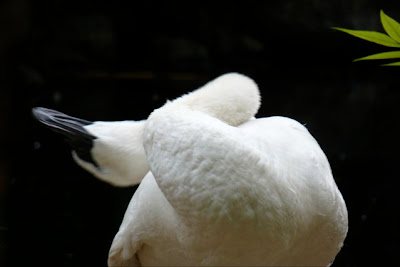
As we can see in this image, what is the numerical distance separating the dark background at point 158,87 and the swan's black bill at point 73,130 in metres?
0.22

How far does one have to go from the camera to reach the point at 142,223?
126 cm

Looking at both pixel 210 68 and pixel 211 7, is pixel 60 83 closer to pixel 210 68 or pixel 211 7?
pixel 210 68

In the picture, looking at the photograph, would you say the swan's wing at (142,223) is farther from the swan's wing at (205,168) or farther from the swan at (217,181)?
the swan's wing at (205,168)

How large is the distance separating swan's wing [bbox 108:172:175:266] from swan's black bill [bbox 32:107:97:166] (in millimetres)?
126

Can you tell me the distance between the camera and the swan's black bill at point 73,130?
4.36ft

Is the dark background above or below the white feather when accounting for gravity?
below

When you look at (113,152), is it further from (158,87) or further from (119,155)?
(158,87)

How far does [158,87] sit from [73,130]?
5.23 m

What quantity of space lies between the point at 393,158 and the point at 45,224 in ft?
6.92

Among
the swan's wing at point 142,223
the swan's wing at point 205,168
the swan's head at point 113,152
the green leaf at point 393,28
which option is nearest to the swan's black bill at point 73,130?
the swan's head at point 113,152

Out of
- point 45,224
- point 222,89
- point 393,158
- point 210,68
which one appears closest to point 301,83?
point 210,68

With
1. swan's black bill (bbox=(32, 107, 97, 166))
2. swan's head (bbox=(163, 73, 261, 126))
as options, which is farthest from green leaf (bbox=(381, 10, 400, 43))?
swan's black bill (bbox=(32, 107, 97, 166))

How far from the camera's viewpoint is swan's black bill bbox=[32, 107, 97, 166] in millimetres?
1330

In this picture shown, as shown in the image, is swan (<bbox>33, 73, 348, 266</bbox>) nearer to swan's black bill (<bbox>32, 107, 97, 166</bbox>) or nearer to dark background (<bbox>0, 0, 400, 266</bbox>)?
swan's black bill (<bbox>32, 107, 97, 166</bbox>)
